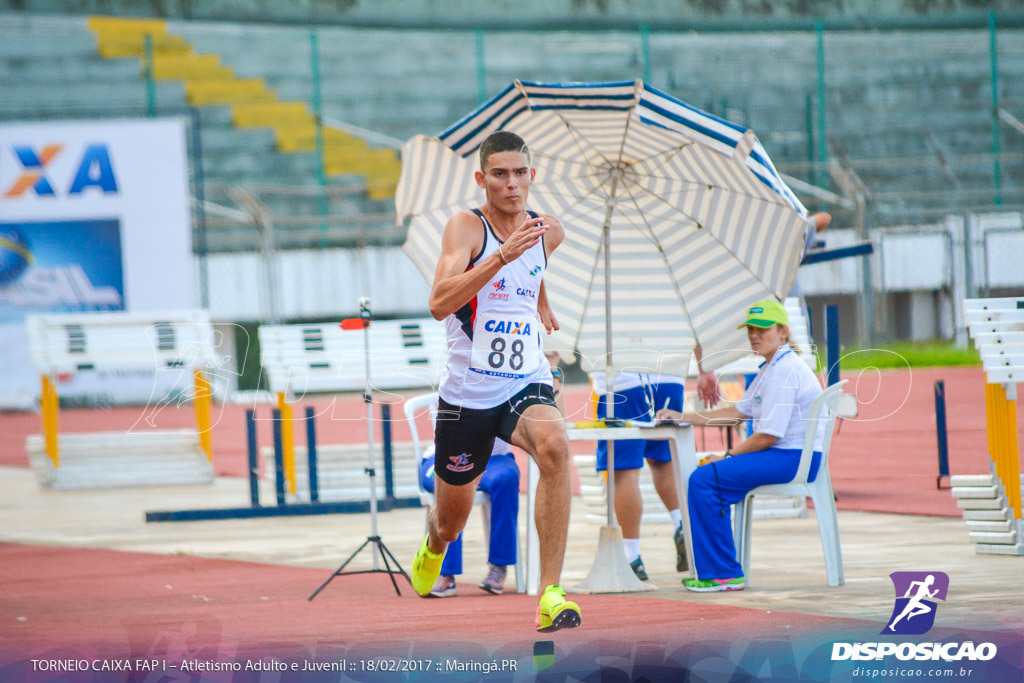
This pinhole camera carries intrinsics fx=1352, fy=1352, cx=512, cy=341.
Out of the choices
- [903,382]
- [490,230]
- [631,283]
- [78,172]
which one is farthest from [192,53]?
[490,230]

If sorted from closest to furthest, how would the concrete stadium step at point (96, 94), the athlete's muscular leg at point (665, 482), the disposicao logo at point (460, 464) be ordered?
the disposicao logo at point (460, 464), the athlete's muscular leg at point (665, 482), the concrete stadium step at point (96, 94)

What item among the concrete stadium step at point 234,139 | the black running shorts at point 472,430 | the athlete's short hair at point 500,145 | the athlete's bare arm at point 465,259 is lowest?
the black running shorts at point 472,430

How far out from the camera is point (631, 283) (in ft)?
24.8

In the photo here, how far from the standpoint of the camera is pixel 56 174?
1600cm

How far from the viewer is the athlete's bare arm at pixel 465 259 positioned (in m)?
5.09

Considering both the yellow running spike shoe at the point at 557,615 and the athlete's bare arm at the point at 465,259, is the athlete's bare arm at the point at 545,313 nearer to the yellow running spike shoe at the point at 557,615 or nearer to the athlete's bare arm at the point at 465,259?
the athlete's bare arm at the point at 465,259

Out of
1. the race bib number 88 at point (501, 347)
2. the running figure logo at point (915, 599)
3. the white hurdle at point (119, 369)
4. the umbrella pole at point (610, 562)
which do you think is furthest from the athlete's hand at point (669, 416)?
the white hurdle at point (119, 369)

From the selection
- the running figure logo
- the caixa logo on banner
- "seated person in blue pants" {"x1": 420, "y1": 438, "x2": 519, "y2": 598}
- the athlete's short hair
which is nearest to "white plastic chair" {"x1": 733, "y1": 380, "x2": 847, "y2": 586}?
the running figure logo

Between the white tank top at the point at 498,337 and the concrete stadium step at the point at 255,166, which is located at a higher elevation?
the concrete stadium step at the point at 255,166

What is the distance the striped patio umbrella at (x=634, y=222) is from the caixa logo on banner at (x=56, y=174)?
947cm

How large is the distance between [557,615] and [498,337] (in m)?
1.18

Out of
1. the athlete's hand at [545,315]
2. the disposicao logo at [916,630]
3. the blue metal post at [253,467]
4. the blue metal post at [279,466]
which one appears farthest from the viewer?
the blue metal post at [279,466]

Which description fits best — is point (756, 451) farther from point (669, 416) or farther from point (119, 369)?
point (119, 369)

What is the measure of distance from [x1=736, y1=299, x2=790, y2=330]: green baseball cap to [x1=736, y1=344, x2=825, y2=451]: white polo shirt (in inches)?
5.8
